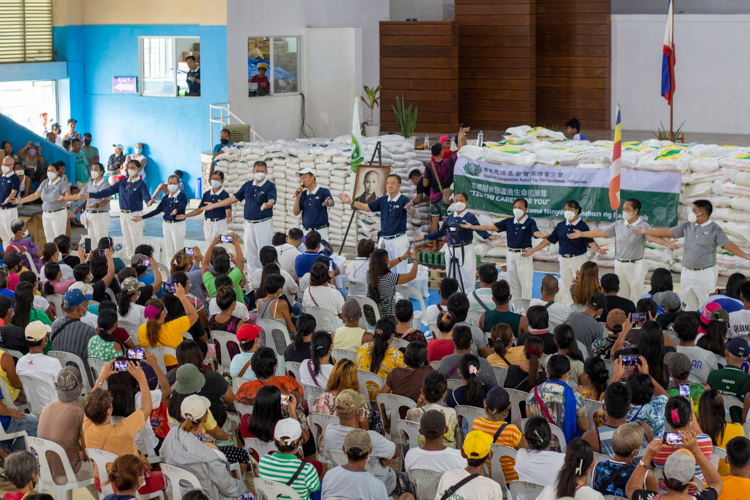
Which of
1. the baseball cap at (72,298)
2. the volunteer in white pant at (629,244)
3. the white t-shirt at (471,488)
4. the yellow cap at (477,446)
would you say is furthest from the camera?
the volunteer in white pant at (629,244)

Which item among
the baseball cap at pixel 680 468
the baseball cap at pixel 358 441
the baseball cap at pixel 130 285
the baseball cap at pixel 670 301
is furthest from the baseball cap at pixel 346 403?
the baseball cap at pixel 670 301

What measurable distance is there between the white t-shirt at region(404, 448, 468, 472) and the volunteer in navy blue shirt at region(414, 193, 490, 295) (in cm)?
508

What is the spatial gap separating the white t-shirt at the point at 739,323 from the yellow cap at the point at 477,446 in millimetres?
3323

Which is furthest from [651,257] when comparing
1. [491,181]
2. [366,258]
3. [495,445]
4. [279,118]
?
[279,118]

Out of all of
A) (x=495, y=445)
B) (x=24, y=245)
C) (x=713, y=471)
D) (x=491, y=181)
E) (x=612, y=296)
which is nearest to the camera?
(x=713, y=471)

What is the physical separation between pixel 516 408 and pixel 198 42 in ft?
45.2

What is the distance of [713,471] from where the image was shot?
4.57 m

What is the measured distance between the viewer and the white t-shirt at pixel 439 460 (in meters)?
4.93

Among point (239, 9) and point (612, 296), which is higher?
point (239, 9)

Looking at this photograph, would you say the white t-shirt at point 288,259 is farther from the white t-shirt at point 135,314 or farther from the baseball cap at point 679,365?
the baseball cap at point 679,365

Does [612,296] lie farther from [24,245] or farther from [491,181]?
[24,245]

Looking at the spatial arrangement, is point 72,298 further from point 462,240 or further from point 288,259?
point 462,240

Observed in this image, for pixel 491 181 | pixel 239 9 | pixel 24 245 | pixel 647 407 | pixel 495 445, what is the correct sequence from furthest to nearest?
pixel 239 9
pixel 491 181
pixel 24 245
pixel 647 407
pixel 495 445

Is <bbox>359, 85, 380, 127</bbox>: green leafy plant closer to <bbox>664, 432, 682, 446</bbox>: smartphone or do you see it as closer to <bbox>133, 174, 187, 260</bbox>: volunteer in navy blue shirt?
<bbox>133, 174, 187, 260</bbox>: volunteer in navy blue shirt
